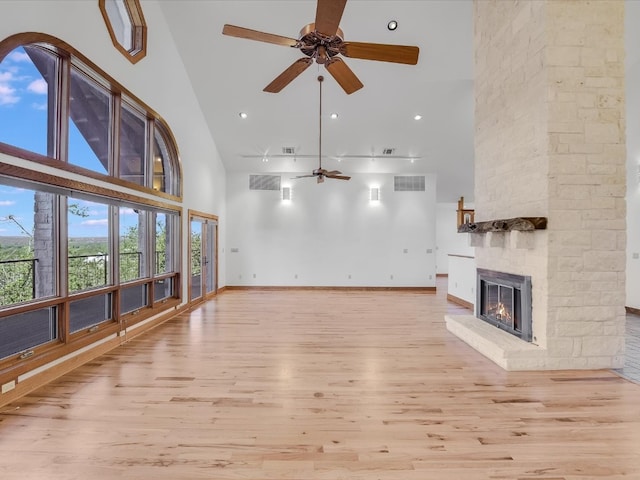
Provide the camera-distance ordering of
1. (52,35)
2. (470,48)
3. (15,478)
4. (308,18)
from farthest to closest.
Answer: (470,48), (308,18), (52,35), (15,478)

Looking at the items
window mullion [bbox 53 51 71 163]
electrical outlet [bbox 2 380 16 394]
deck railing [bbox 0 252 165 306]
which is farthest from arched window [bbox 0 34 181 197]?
electrical outlet [bbox 2 380 16 394]

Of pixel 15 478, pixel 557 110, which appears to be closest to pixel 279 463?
pixel 15 478

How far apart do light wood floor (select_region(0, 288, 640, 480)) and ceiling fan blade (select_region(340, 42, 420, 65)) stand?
3.08m

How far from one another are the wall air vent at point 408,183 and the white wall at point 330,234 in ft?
0.40

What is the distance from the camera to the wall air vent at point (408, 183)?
9.42 meters

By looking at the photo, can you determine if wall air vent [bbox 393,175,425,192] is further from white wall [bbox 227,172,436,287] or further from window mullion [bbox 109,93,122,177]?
window mullion [bbox 109,93,122,177]

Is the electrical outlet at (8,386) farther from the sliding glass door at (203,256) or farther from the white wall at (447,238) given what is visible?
the white wall at (447,238)

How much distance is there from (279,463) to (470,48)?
680 cm

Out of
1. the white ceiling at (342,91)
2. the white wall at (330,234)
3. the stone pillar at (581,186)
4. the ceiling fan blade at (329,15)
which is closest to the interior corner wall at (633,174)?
the white ceiling at (342,91)

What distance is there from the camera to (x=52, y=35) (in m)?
3.18

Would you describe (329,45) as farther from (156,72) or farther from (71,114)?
(156,72)

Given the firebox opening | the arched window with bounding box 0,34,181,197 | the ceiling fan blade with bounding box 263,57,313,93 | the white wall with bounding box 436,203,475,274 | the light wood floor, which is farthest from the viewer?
the white wall with bounding box 436,203,475,274

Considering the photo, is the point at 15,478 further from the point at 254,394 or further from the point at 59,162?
the point at 59,162

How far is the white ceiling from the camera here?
5.22 metres
